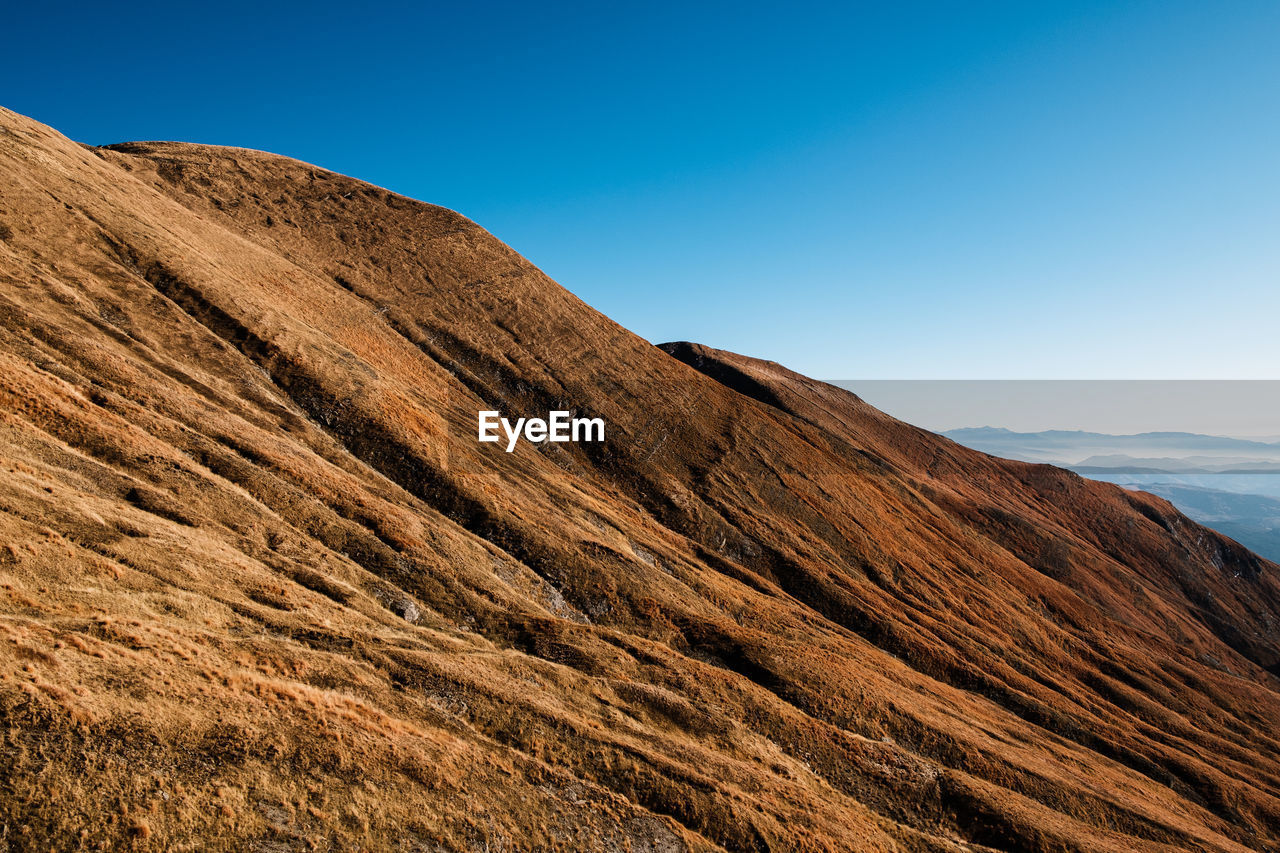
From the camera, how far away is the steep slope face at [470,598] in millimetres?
21109

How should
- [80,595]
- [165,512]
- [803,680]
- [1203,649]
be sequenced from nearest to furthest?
[80,595], [165,512], [803,680], [1203,649]

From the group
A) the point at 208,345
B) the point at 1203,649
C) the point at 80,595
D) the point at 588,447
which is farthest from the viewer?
the point at 1203,649

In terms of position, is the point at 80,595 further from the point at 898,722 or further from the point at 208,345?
the point at 898,722

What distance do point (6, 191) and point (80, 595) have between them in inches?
2245

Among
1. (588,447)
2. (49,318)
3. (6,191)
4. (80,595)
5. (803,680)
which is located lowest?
(803,680)

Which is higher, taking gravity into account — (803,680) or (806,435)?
(806,435)

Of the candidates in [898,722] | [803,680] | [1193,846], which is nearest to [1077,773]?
[1193,846]

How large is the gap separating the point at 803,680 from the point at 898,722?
301 inches

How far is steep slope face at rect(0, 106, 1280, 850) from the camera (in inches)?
831

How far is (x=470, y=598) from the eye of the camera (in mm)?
41594

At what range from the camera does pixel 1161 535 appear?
138m

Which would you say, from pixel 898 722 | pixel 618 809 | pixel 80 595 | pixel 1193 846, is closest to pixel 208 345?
pixel 80 595

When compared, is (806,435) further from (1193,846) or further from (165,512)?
(165,512)

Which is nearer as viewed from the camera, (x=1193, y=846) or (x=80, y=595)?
(x=80, y=595)
